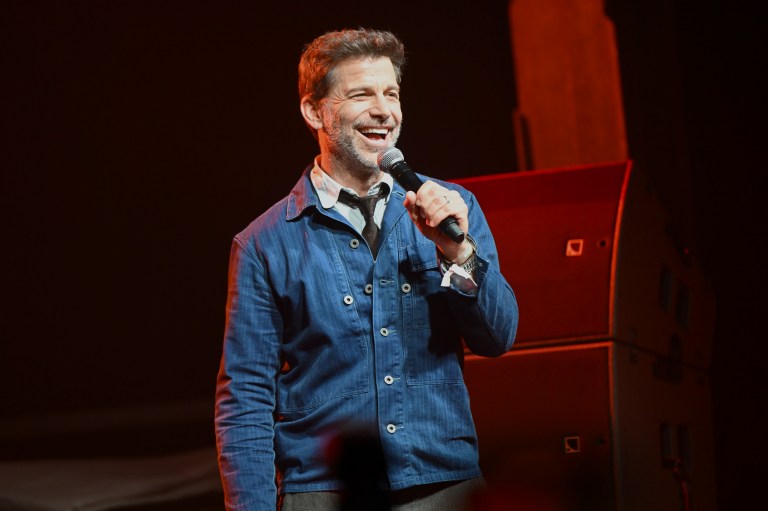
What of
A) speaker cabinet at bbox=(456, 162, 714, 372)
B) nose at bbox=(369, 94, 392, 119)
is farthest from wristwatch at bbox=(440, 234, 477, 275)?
speaker cabinet at bbox=(456, 162, 714, 372)

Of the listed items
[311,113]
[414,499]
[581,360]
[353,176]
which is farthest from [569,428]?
[311,113]

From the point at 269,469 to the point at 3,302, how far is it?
5.92 feet

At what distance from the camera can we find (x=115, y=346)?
317 cm

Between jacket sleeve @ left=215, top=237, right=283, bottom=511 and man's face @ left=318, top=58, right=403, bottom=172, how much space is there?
0.79 feet

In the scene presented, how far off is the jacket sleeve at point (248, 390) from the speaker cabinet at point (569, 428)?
0.55m

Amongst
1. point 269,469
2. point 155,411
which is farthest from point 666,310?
point 155,411

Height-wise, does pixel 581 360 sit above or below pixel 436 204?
below

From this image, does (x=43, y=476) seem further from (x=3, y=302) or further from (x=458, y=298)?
(x=458, y=298)

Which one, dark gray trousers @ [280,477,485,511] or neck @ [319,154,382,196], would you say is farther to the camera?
neck @ [319,154,382,196]

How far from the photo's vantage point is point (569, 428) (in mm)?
1961

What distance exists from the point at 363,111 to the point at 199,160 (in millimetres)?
1721

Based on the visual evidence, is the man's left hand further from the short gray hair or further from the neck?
the short gray hair

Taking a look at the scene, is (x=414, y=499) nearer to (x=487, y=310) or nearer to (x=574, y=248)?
(x=487, y=310)

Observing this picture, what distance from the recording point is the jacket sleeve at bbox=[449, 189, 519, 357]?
58.8 inches
